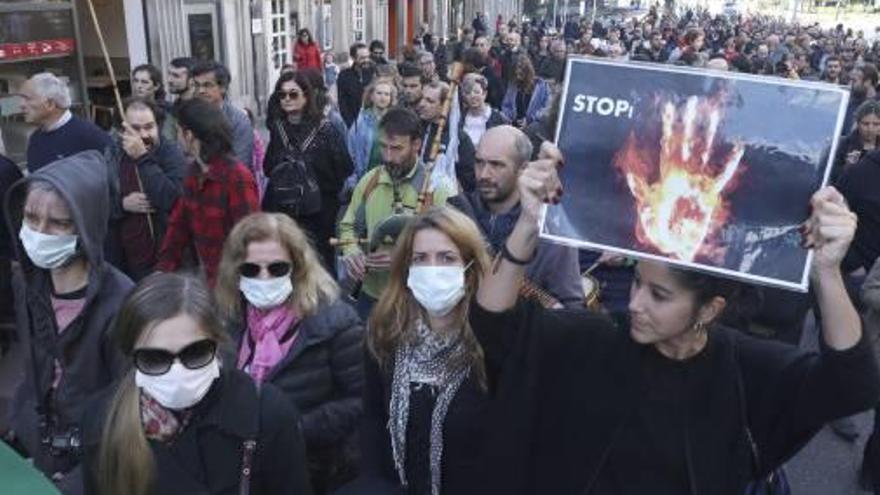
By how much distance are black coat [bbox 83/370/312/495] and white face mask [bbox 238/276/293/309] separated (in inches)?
27.5

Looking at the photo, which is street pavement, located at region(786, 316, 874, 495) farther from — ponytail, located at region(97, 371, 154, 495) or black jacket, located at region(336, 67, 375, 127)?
black jacket, located at region(336, 67, 375, 127)

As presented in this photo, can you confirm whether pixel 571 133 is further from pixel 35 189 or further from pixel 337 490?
pixel 35 189

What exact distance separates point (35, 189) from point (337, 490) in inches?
59.9

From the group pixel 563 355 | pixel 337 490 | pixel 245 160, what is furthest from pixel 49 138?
pixel 563 355

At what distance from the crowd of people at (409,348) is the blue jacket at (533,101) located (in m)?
5.02

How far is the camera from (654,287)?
2.06 meters

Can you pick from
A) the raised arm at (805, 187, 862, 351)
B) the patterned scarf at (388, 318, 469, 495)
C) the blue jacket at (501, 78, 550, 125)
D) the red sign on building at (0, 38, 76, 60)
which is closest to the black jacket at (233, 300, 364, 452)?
the patterned scarf at (388, 318, 469, 495)

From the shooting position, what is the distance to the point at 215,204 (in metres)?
4.38

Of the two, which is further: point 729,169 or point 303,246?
point 303,246

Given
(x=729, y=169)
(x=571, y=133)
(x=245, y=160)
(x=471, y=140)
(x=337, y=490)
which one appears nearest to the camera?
(x=729, y=169)

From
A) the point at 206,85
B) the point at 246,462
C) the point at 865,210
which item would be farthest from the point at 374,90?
the point at 246,462

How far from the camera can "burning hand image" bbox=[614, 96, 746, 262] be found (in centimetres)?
187

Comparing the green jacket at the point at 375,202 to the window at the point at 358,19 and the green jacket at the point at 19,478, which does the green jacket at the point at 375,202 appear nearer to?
the green jacket at the point at 19,478

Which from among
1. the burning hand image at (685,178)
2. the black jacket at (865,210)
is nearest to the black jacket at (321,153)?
the black jacket at (865,210)
